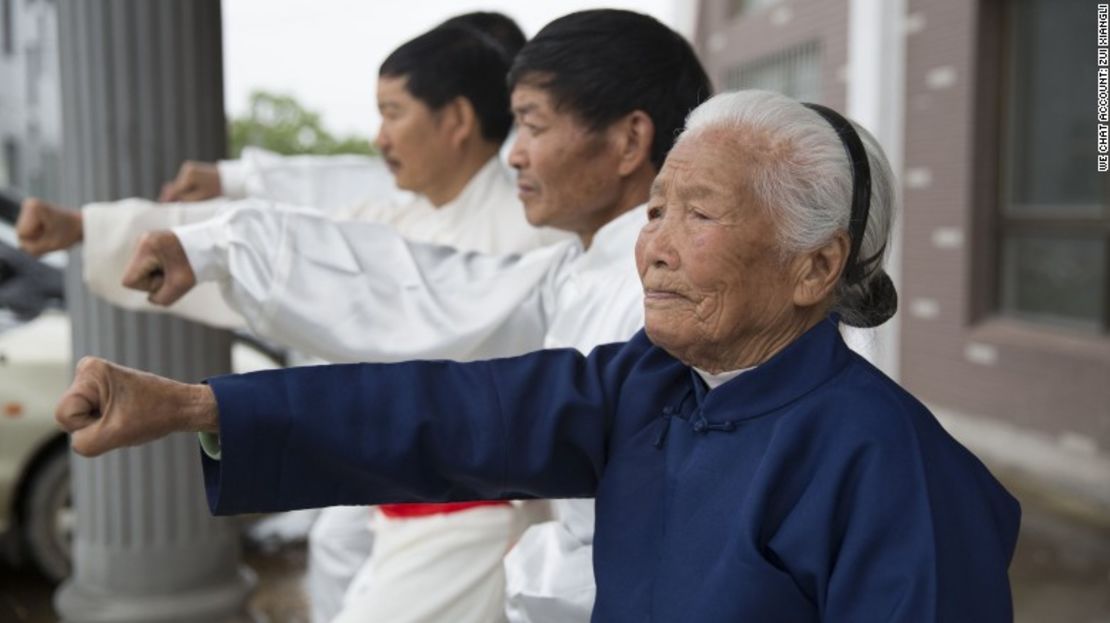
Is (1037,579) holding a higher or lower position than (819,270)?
lower

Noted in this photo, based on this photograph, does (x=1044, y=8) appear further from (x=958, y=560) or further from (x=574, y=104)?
(x=958, y=560)

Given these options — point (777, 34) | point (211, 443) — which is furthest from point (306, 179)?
point (777, 34)

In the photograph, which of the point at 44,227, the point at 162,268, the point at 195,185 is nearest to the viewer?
the point at 162,268

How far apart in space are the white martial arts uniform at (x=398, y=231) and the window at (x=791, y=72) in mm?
6263

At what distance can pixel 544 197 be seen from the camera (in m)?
2.08

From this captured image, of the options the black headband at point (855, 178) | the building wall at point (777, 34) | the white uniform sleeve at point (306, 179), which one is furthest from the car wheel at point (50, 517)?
the building wall at point (777, 34)

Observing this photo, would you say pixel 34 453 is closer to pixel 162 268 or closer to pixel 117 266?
pixel 117 266

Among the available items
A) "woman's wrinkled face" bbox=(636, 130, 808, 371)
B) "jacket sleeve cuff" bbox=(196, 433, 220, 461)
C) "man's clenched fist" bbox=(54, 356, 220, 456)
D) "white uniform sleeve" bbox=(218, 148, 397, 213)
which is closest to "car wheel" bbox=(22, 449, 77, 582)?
"white uniform sleeve" bbox=(218, 148, 397, 213)

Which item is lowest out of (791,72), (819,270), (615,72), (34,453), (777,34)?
(34,453)

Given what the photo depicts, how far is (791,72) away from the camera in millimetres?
9656

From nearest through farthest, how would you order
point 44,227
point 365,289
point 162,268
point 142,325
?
point 162,268, point 365,289, point 44,227, point 142,325

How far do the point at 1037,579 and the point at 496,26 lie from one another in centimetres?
348

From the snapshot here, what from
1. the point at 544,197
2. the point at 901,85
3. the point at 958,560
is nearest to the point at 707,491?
the point at 958,560

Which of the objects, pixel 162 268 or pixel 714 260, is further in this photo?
pixel 162 268
